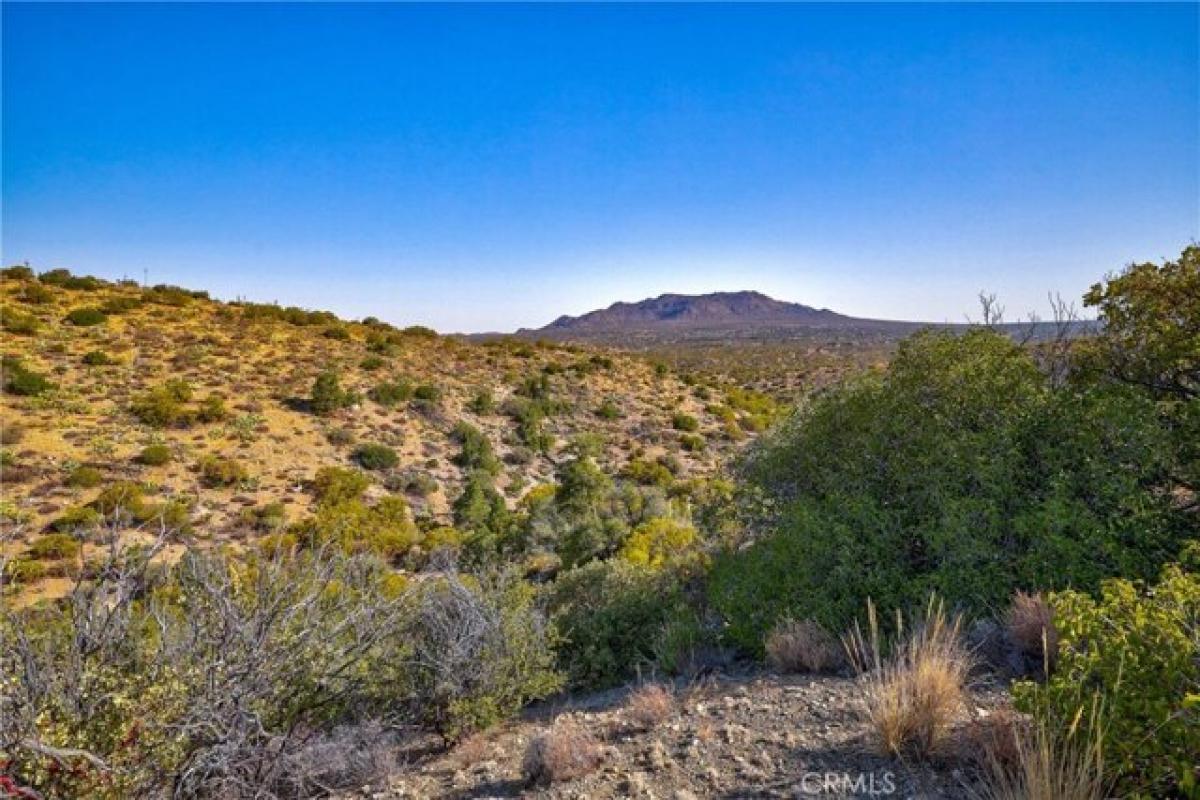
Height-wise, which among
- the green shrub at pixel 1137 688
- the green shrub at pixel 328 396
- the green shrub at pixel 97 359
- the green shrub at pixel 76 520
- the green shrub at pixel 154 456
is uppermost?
the green shrub at pixel 97 359

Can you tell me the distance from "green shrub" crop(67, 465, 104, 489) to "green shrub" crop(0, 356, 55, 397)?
16.6ft

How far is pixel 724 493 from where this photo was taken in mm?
9188

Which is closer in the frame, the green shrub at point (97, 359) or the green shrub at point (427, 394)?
the green shrub at point (97, 359)

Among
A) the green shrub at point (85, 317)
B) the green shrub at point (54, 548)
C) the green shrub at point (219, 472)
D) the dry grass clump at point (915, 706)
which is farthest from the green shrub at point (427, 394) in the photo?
the dry grass clump at point (915, 706)

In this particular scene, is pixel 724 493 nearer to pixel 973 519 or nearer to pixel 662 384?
pixel 973 519

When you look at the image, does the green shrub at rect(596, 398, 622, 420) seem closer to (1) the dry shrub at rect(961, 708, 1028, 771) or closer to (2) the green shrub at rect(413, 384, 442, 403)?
(2) the green shrub at rect(413, 384, 442, 403)

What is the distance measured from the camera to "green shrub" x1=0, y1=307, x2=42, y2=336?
2120cm

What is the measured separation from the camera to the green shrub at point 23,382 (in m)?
17.4

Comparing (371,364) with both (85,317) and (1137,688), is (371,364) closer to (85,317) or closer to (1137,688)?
(85,317)

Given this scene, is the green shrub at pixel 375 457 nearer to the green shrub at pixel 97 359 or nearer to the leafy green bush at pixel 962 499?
the green shrub at pixel 97 359

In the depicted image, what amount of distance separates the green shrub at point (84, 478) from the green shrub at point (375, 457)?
6.06 m

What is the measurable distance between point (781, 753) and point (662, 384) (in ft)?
95.3

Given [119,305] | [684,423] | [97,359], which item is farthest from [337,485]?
[119,305]

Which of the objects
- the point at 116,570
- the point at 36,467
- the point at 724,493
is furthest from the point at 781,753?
the point at 36,467
